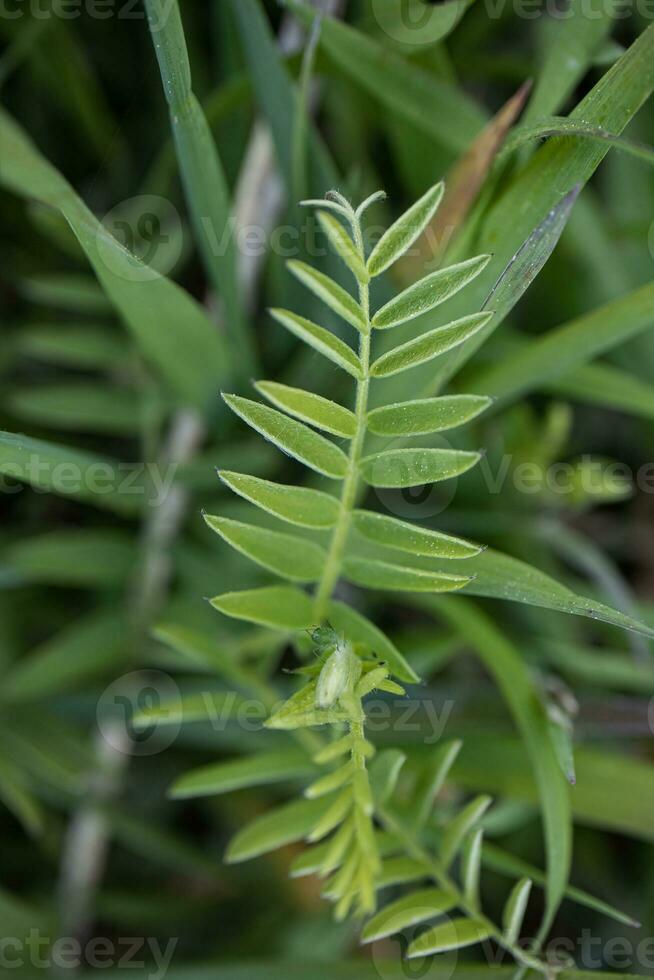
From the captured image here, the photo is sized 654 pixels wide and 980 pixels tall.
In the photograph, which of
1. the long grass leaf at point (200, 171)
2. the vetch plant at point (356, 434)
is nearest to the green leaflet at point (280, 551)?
the vetch plant at point (356, 434)

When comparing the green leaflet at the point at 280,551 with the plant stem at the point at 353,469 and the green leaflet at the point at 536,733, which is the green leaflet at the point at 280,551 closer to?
the plant stem at the point at 353,469

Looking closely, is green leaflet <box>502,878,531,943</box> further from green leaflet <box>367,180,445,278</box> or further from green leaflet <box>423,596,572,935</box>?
green leaflet <box>367,180,445,278</box>

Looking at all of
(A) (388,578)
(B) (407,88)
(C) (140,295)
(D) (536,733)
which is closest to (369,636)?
(A) (388,578)

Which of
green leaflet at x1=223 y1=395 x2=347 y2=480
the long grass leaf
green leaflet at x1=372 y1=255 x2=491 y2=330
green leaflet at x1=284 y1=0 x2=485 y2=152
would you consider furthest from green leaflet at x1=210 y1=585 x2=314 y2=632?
green leaflet at x1=284 y1=0 x2=485 y2=152

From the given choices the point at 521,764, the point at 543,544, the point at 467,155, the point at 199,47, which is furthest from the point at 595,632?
the point at 199,47

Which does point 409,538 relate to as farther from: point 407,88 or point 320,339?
point 407,88

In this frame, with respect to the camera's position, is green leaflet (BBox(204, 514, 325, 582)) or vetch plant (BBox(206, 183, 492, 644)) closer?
vetch plant (BBox(206, 183, 492, 644))
